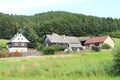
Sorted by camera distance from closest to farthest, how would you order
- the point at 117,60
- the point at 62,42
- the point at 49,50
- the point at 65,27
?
the point at 117,60, the point at 49,50, the point at 62,42, the point at 65,27

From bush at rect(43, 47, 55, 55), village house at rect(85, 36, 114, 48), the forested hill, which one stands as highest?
the forested hill

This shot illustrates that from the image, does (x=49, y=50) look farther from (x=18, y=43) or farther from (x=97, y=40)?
(x=97, y=40)

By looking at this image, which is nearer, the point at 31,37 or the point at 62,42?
the point at 62,42

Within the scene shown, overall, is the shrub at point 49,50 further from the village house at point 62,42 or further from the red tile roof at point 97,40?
the red tile roof at point 97,40

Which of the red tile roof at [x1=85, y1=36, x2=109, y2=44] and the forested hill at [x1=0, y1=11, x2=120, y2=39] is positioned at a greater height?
the forested hill at [x1=0, y1=11, x2=120, y2=39]

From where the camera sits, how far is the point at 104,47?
89.0 metres

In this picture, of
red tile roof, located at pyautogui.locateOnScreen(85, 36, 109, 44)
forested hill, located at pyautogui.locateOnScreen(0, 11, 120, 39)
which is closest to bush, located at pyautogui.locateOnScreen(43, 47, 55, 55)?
red tile roof, located at pyautogui.locateOnScreen(85, 36, 109, 44)

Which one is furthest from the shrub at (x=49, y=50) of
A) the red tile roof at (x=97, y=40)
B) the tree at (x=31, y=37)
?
the red tile roof at (x=97, y=40)

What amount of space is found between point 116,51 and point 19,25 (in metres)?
129

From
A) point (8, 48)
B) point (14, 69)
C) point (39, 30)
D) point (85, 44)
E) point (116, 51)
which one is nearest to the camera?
point (116, 51)

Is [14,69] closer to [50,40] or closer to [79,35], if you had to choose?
[50,40]

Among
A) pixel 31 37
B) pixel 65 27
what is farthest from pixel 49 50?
pixel 65 27

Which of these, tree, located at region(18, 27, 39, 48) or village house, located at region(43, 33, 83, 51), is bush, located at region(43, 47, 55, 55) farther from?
tree, located at region(18, 27, 39, 48)

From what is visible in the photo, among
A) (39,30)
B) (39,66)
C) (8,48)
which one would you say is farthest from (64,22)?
(39,66)
